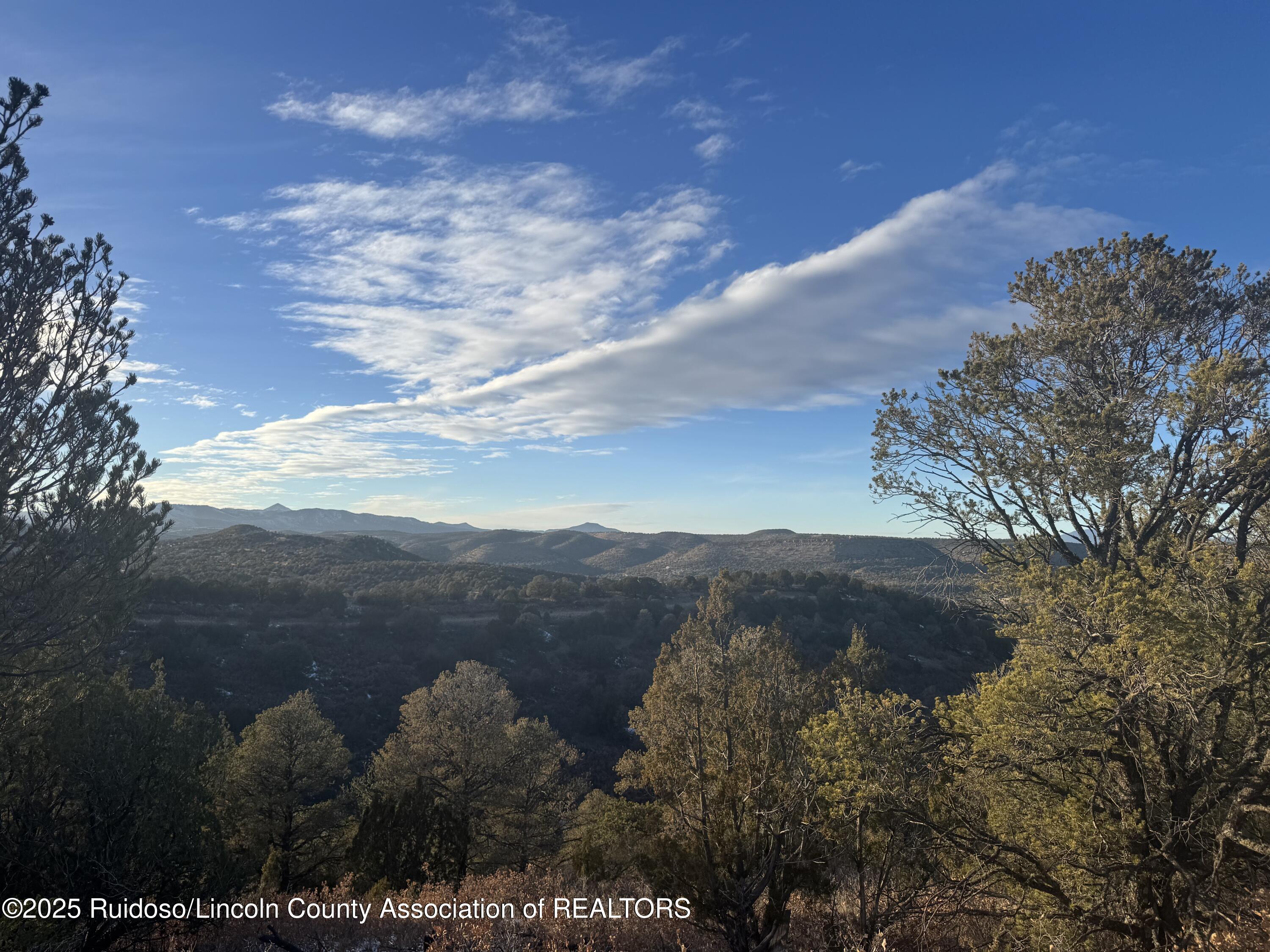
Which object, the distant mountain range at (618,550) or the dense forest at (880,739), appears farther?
the distant mountain range at (618,550)

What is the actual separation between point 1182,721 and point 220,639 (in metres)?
53.6

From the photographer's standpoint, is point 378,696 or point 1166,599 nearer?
point 1166,599

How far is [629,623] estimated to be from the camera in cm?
6247

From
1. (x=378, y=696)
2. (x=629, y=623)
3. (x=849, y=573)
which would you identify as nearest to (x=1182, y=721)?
(x=378, y=696)

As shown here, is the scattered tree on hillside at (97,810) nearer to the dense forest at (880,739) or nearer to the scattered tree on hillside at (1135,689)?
the dense forest at (880,739)

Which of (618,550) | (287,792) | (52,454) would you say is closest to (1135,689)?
(52,454)

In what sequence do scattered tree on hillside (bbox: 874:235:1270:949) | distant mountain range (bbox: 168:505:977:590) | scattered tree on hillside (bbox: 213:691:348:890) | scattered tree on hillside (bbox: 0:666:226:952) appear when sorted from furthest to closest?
1. distant mountain range (bbox: 168:505:977:590)
2. scattered tree on hillside (bbox: 213:691:348:890)
3. scattered tree on hillside (bbox: 0:666:226:952)
4. scattered tree on hillside (bbox: 874:235:1270:949)

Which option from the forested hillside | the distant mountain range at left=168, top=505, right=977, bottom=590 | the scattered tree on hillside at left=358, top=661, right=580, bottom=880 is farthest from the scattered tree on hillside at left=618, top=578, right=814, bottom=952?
the distant mountain range at left=168, top=505, right=977, bottom=590

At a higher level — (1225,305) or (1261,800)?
(1225,305)

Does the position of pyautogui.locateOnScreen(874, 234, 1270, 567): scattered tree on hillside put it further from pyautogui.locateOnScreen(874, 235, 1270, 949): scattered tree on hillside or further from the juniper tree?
the juniper tree

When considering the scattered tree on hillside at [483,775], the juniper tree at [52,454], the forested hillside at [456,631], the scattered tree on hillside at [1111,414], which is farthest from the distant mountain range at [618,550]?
the juniper tree at [52,454]

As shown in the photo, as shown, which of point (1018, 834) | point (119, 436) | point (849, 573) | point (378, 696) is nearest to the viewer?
point (1018, 834)

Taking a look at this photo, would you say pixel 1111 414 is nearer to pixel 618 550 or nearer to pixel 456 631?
pixel 456 631

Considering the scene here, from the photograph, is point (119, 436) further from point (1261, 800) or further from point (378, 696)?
point (378, 696)
